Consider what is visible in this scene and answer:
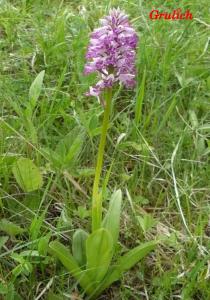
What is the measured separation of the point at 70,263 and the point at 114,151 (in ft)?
1.76

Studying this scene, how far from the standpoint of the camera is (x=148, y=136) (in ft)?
6.41

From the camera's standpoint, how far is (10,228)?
149 centimetres

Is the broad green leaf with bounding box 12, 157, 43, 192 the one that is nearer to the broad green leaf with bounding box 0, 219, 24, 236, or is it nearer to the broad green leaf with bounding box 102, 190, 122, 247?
the broad green leaf with bounding box 0, 219, 24, 236

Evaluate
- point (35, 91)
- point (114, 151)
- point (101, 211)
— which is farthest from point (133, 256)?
point (35, 91)

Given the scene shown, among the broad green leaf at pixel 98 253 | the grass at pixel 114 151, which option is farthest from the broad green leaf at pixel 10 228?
the broad green leaf at pixel 98 253

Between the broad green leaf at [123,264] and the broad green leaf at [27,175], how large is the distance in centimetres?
38

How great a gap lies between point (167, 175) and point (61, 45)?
847 millimetres

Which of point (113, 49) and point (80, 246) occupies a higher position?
point (113, 49)

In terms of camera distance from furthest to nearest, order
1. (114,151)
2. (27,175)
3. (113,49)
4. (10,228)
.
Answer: (114,151) < (27,175) < (10,228) < (113,49)

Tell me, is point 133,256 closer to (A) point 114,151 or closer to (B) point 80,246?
(B) point 80,246

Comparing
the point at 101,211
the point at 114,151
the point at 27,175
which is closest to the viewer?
the point at 101,211

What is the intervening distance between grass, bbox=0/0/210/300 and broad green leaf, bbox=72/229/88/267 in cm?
5

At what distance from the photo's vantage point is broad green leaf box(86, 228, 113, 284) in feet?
4.20

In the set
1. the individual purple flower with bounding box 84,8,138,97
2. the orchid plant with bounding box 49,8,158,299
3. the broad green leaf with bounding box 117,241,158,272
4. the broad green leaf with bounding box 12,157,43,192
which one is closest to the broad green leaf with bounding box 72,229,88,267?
the orchid plant with bounding box 49,8,158,299
